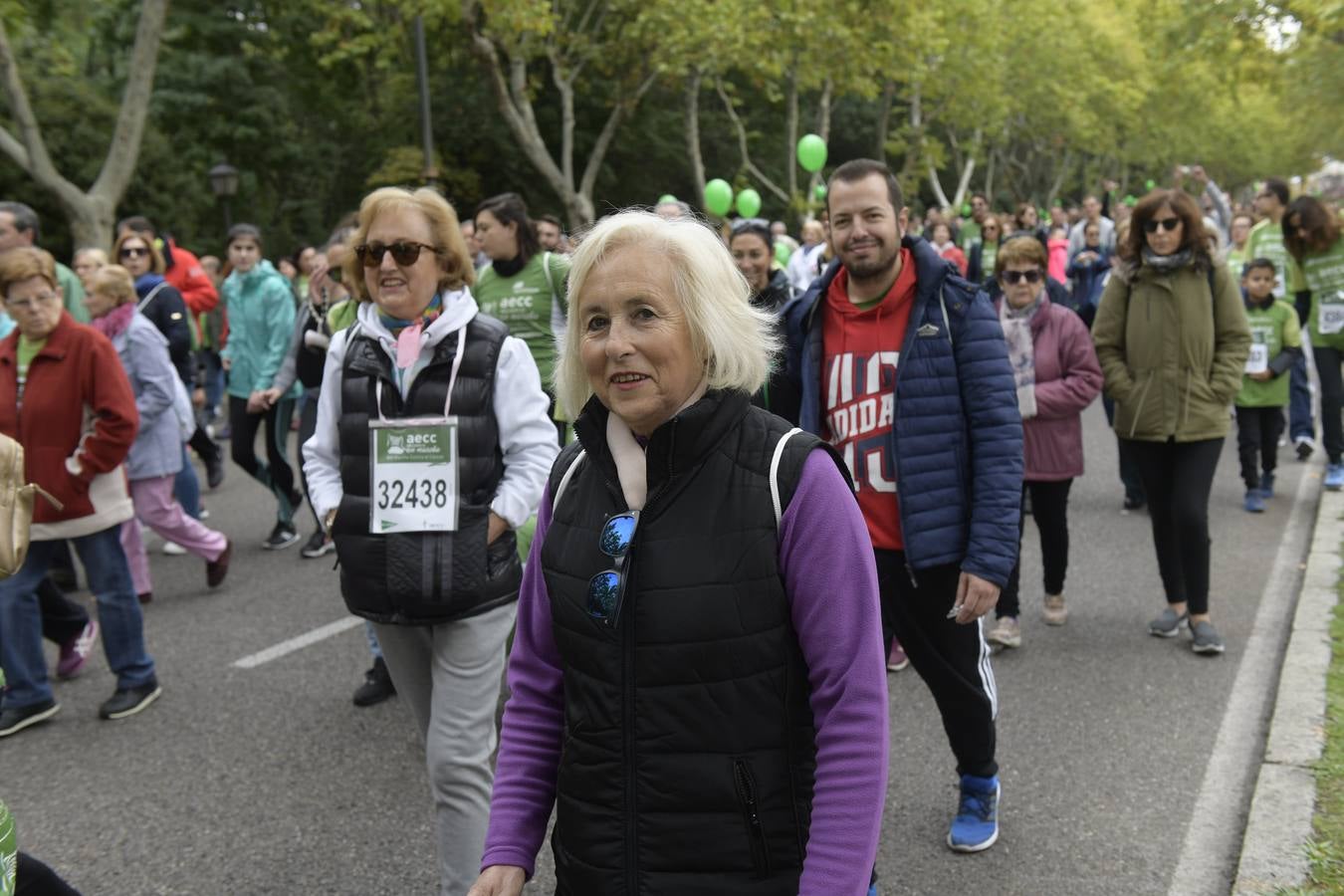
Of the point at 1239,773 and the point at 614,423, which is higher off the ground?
the point at 614,423

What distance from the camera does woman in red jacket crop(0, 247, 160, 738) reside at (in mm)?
4910

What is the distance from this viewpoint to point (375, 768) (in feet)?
15.1

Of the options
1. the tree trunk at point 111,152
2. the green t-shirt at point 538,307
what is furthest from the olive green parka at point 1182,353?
the tree trunk at point 111,152

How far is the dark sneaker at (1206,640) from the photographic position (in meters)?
5.56

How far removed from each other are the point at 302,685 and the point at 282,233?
29.0 meters

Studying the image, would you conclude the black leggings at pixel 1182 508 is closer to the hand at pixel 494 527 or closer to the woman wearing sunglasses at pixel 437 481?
the woman wearing sunglasses at pixel 437 481

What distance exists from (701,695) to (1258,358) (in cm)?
769

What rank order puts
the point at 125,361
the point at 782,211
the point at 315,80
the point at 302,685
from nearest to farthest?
the point at 302,685, the point at 125,361, the point at 315,80, the point at 782,211

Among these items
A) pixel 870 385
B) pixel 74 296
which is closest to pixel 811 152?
pixel 74 296

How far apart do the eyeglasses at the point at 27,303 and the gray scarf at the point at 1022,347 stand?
4.09m

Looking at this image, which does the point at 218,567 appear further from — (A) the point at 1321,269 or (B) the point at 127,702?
(A) the point at 1321,269

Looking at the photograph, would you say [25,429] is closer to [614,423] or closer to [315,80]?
[614,423]

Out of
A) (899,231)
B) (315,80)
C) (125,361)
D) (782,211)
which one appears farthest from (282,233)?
(899,231)

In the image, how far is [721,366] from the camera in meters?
1.96
